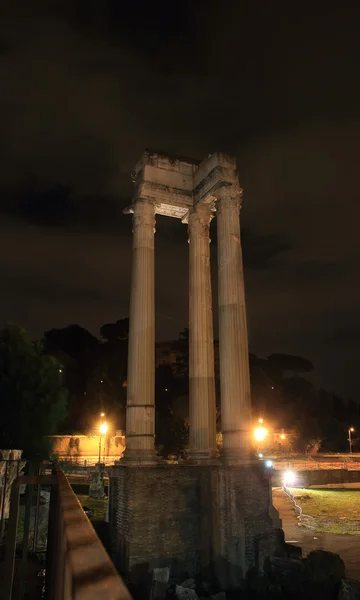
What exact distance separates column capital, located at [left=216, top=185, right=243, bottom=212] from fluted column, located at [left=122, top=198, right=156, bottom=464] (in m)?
2.75

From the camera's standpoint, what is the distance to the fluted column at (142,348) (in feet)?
50.7

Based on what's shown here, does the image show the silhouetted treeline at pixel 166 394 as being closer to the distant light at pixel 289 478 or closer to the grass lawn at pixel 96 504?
the distant light at pixel 289 478

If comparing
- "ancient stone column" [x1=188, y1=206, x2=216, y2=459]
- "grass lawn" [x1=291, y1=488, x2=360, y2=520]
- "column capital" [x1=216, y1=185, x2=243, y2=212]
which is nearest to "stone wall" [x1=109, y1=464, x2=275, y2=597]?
"ancient stone column" [x1=188, y1=206, x2=216, y2=459]

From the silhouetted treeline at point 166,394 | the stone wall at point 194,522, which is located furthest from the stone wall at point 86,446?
the stone wall at point 194,522

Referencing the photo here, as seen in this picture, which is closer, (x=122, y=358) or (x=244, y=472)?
(x=244, y=472)

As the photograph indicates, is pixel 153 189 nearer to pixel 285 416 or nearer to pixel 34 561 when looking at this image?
pixel 34 561

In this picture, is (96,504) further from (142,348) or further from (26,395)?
(142,348)

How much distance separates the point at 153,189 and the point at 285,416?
211 ft

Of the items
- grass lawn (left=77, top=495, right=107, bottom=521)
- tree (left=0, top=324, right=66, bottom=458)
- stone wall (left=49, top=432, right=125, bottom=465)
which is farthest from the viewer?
stone wall (left=49, top=432, right=125, bottom=465)

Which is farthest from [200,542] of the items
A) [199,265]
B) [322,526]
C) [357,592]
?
→ [322,526]

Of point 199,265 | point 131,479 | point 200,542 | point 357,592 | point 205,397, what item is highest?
point 199,265

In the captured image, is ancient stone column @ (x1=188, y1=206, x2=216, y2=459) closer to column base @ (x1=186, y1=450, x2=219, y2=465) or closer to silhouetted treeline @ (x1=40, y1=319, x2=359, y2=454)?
column base @ (x1=186, y1=450, x2=219, y2=465)

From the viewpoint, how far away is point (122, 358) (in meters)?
69.2

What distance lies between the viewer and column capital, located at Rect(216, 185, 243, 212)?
1695 cm
